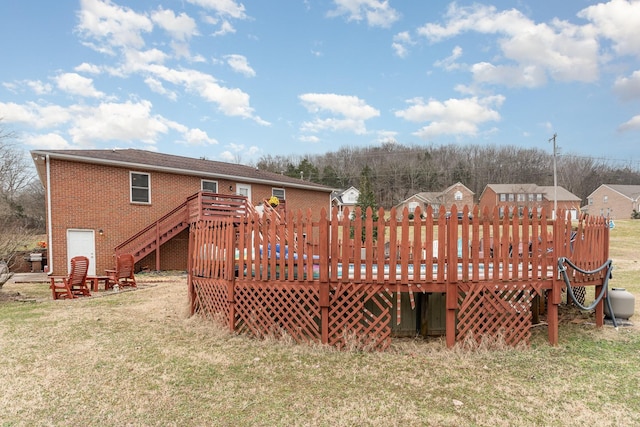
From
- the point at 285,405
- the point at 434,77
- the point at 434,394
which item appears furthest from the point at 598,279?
the point at 434,77

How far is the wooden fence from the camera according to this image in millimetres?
4832

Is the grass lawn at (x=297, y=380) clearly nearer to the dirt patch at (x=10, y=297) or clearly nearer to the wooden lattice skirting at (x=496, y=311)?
the wooden lattice skirting at (x=496, y=311)

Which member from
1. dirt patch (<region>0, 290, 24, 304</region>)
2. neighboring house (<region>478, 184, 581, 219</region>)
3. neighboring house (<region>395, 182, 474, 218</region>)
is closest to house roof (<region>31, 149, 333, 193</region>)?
dirt patch (<region>0, 290, 24, 304</region>)

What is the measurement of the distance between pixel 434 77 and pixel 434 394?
16547 millimetres

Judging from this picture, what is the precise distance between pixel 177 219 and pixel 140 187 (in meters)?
2.12

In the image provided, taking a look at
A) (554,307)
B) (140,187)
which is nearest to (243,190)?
(140,187)

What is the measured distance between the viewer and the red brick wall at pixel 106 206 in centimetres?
1379

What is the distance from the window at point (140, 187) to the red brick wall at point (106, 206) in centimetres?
16

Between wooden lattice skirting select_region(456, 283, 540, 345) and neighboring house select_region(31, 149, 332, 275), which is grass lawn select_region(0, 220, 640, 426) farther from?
neighboring house select_region(31, 149, 332, 275)

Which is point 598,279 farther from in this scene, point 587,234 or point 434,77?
point 434,77

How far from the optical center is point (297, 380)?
13.1 ft

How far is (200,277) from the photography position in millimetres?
6492

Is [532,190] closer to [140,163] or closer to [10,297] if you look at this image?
[140,163]

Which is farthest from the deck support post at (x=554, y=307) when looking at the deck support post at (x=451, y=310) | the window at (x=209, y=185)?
the window at (x=209, y=185)
